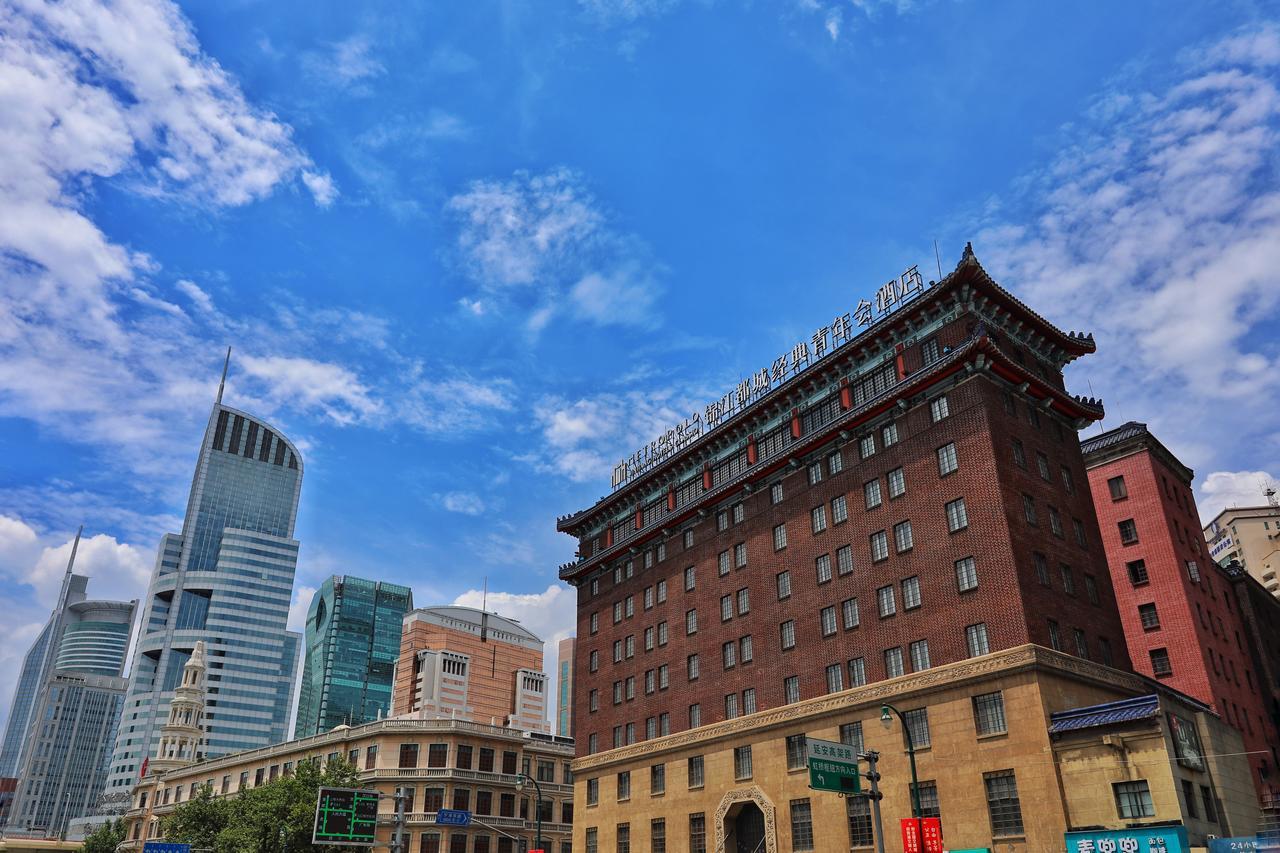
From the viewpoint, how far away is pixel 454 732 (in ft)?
300

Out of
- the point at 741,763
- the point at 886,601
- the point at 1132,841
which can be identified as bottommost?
the point at 1132,841

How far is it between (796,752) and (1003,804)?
15.1m

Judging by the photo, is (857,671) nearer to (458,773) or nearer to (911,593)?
(911,593)

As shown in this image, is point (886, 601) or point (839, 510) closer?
point (886, 601)

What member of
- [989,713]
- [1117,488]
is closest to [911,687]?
[989,713]

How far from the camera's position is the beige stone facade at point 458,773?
8775cm

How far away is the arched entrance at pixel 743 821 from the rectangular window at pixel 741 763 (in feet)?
3.05

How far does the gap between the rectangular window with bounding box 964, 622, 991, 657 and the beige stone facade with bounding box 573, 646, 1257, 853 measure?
601mm

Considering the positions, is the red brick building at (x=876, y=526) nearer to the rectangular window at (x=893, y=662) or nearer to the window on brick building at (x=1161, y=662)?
the rectangular window at (x=893, y=662)

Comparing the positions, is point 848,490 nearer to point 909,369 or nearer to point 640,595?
point 909,369

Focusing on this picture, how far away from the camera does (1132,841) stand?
40.7m

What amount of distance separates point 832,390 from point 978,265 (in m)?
13.1

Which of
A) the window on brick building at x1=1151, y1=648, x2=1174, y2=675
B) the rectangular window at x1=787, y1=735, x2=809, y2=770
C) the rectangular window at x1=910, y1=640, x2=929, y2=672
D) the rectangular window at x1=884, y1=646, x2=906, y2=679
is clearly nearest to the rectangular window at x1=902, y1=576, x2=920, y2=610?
the rectangular window at x1=910, y1=640, x2=929, y2=672

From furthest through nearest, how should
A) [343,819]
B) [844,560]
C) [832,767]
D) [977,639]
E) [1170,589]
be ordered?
[1170,589], [844,560], [977,639], [343,819], [832,767]
